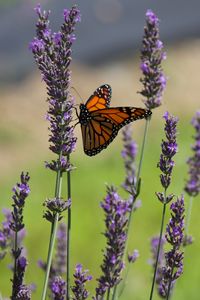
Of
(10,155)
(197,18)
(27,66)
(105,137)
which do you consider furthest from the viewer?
(197,18)

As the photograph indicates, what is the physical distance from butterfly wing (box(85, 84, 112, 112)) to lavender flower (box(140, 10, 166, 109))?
218 mm

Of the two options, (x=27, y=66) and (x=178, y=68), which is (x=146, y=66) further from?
(x=27, y=66)

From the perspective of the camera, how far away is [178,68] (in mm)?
14148

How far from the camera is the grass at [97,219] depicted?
6469 mm

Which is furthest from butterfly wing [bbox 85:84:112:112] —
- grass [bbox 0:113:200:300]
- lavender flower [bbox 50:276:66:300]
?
grass [bbox 0:113:200:300]

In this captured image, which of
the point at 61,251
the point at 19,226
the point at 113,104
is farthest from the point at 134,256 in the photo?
the point at 113,104

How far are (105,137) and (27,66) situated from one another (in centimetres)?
1216

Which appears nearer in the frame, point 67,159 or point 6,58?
point 67,159

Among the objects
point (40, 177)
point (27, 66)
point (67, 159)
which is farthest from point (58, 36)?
point (27, 66)

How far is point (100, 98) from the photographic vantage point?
358 centimetres

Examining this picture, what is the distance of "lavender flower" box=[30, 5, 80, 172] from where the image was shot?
2.76m

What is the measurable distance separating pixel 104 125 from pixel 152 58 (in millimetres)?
509

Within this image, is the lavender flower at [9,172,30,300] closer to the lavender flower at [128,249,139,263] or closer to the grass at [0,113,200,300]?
the lavender flower at [128,249,139,263]

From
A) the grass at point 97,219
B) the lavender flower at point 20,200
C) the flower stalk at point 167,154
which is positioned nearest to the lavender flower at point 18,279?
the lavender flower at point 20,200
